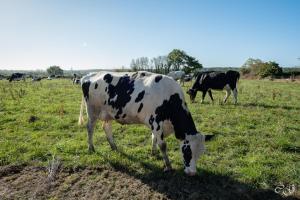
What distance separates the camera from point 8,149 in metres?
9.16

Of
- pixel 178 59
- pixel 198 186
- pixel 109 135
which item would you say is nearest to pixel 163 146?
pixel 198 186

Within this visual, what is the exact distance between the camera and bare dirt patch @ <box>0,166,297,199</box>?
628cm

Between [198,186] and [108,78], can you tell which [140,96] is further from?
[198,186]

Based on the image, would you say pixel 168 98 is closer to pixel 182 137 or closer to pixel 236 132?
pixel 182 137

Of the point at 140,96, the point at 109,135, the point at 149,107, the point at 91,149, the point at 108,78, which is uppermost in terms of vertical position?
the point at 108,78

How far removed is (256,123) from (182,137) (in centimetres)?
639

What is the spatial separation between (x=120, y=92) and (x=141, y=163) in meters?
1.86

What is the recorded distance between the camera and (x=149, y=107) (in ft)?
24.7

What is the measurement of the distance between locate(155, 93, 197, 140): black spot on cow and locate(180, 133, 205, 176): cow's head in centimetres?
28

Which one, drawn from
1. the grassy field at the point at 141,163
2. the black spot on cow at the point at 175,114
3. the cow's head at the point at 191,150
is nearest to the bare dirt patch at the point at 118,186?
the grassy field at the point at 141,163

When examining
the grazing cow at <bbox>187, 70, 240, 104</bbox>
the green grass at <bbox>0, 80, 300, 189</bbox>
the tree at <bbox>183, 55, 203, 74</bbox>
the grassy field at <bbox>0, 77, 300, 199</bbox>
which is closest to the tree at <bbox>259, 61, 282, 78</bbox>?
the tree at <bbox>183, 55, 203, 74</bbox>

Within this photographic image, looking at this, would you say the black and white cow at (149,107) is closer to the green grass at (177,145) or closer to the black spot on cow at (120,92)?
the black spot on cow at (120,92)

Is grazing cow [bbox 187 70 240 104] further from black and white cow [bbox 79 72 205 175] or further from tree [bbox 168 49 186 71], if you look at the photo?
tree [bbox 168 49 186 71]

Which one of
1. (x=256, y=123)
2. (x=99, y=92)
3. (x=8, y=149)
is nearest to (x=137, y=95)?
(x=99, y=92)
